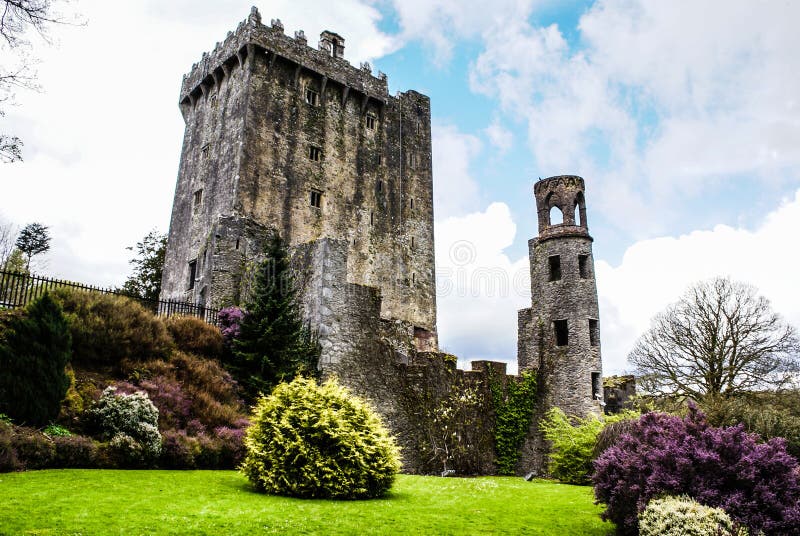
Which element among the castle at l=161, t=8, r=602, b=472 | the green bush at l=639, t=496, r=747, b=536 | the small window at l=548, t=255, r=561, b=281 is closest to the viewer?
the green bush at l=639, t=496, r=747, b=536

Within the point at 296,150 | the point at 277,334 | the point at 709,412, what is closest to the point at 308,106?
the point at 296,150

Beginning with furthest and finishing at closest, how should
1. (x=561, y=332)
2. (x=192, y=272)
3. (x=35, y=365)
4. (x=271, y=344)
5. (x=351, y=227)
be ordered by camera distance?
(x=351, y=227)
(x=192, y=272)
(x=561, y=332)
(x=271, y=344)
(x=35, y=365)

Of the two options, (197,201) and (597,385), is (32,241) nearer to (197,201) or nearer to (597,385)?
(197,201)

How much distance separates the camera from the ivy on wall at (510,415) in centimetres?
2355

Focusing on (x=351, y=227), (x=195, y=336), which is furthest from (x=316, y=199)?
(x=195, y=336)

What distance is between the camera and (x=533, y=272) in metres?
28.5

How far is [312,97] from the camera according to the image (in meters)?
32.9

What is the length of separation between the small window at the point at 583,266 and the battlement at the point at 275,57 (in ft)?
51.0

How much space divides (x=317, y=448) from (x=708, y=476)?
6.56m

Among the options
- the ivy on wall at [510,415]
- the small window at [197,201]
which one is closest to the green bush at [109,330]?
the ivy on wall at [510,415]

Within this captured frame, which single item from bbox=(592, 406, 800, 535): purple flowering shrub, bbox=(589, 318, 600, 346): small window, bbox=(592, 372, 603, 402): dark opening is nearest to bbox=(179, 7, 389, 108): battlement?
bbox=(589, 318, 600, 346): small window

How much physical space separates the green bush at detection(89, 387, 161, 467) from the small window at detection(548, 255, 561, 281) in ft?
64.1

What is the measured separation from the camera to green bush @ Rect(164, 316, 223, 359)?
17.5 m

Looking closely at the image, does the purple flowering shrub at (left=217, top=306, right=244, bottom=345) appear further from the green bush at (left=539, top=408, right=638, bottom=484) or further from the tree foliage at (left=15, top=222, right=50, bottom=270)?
the tree foliage at (left=15, top=222, right=50, bottom=270)
